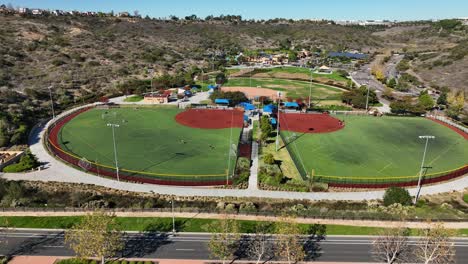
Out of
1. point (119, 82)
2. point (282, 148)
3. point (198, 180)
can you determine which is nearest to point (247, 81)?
point (119, 82)

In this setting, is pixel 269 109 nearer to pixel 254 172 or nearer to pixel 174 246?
pixel 254 172

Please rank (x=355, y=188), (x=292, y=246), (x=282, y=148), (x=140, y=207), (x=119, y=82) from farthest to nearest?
(x=119, y=82)
(x=282, y=148)
(x=355, y=188)
(x=140, y=207)
(x=292, y=246)

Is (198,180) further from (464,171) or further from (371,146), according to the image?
(464,171)

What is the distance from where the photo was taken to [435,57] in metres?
168

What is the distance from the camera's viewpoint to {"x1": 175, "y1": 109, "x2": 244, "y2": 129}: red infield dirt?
7850 centimetres

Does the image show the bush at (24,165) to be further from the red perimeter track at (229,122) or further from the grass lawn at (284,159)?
the grass lawn at (284,159)

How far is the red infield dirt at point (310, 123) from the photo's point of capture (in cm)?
7612

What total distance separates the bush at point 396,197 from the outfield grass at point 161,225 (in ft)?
16.6

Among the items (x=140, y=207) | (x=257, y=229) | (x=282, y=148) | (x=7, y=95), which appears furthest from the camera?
(x=7, y=95)

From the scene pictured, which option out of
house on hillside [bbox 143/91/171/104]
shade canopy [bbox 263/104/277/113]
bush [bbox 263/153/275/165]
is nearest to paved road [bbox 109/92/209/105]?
house on hillside [bbox 143/91/171/104]

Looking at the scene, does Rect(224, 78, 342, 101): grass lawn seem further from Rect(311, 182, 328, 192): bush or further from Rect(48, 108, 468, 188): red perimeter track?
Rect(311, 182, 328, 192): bush

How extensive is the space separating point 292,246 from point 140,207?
21.1 meters

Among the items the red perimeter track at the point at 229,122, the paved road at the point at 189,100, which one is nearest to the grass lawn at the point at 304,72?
the paved road at the point at 189,100

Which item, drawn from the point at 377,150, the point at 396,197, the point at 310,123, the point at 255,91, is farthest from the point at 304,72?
the point at 396,197
